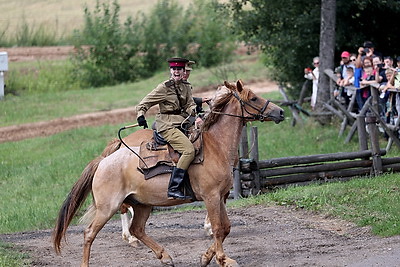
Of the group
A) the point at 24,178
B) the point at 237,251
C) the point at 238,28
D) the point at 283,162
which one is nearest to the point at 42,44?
the point at 238,28

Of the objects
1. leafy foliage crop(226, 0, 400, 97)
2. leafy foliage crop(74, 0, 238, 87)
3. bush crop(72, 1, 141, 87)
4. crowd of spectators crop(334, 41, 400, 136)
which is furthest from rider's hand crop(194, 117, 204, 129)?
bush crop(72, 1, 141, 87)

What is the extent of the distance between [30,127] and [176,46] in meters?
13.7

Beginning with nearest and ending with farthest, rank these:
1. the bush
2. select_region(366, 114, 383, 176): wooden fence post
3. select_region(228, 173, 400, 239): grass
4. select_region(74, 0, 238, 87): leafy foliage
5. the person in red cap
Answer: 1. select_region(228, 173, 400, 239): grass
2. select_region(366, 114, 383, 176): wooden fence post
3. the person in red cap
4. the bush
5. select_region(74, 0, 238, 87): leafy foliage

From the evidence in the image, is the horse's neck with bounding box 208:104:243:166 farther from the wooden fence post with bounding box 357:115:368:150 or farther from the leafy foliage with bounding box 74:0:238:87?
the leafy foliage with bounding box 74:0:238:87

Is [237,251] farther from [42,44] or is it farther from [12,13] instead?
[12,13]

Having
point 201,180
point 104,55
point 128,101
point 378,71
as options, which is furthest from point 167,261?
point 104,55

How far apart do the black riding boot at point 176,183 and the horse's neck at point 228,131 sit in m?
0.65

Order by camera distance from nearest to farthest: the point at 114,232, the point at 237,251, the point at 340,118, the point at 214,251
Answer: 1. the point at 214,251
2. the point at 237,251
3. the point at 114,232
4. the point at 340,118

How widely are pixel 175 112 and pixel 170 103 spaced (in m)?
0.16

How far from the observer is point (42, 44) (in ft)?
146

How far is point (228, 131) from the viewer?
10.8m

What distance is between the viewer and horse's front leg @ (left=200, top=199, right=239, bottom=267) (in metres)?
10.3

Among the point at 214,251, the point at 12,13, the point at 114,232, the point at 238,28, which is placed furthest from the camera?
the point at 12,13

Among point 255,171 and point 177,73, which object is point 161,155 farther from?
point 255,171
